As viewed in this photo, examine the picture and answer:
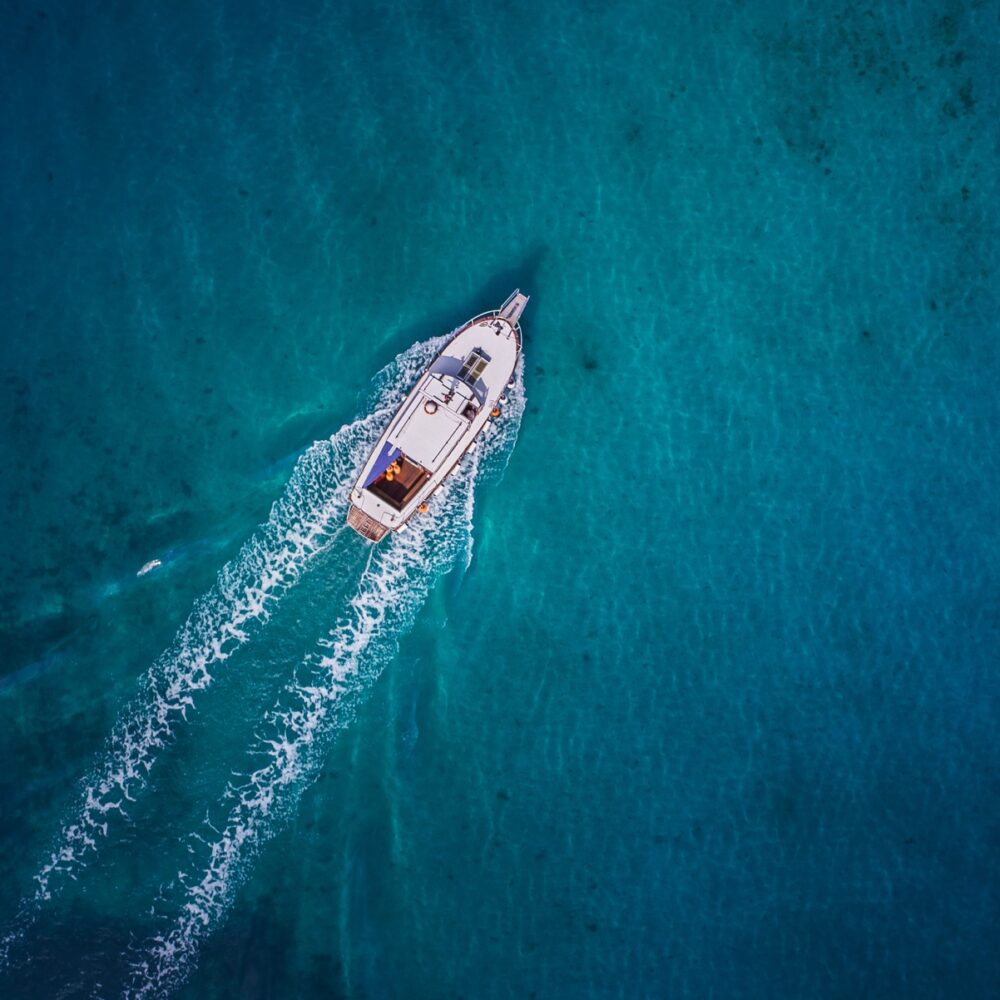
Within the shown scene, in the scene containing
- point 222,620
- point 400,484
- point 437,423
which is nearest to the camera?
point 437,423

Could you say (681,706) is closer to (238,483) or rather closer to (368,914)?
(368,914)

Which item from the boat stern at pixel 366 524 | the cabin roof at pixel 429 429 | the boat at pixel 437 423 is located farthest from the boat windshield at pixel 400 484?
the boat stern at pixel 366 524

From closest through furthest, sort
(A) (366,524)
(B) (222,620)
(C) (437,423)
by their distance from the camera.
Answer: (C) (437,423), (A) (366,524), (B) (222,620)

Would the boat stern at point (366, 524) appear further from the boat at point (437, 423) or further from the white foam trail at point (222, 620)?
the white foam trail at point (222, 620)

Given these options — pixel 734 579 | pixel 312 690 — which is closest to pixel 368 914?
pixel 312 690

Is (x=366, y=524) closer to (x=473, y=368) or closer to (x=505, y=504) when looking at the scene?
(x=505, y=504)

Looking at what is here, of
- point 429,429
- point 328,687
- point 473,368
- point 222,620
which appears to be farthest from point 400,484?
point 222,620
